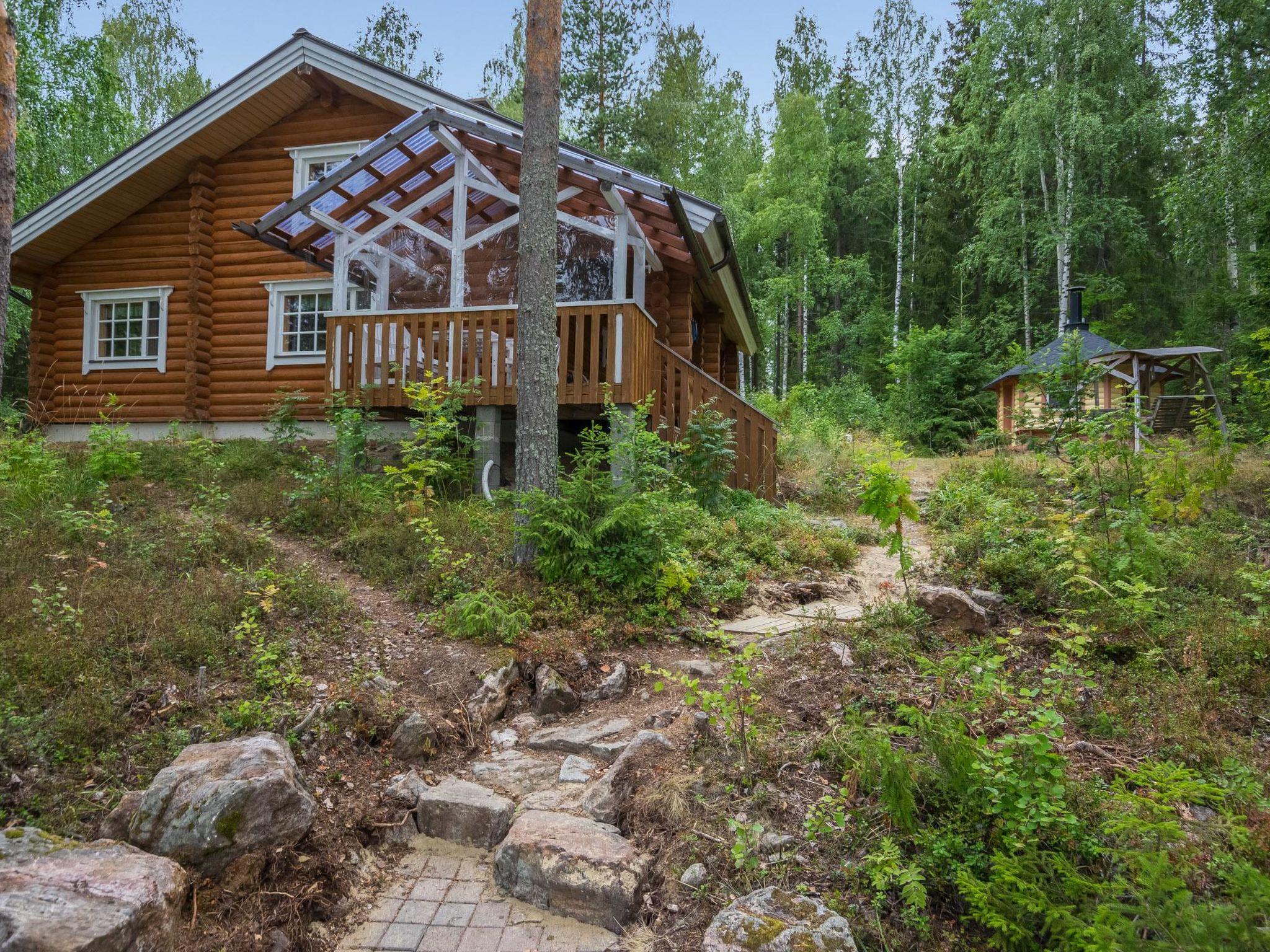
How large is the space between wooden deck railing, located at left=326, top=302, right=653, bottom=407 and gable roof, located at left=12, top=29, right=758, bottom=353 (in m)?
1.84

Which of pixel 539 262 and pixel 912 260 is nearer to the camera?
pixel 539 262

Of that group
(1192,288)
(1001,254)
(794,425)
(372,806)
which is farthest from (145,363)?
(1192,288)

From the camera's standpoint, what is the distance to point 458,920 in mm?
2791

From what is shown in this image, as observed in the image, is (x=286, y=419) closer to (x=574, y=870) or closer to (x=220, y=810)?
(x=220, y=810)

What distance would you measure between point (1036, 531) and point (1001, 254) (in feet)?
60.8

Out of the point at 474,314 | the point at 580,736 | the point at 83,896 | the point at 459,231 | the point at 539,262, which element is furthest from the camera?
the point at 459,231

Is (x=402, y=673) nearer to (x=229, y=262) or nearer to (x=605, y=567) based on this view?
(x=605, y=567)

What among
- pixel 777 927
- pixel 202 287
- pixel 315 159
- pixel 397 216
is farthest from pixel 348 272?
pixel 777 927

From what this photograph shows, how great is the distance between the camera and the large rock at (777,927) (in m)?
2.23

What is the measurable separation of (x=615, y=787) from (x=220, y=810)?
163 centimetres

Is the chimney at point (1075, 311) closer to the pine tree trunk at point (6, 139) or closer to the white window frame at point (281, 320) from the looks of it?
the white window frame at point (281, 320)

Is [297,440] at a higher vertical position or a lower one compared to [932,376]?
lower

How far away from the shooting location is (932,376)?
829 inches

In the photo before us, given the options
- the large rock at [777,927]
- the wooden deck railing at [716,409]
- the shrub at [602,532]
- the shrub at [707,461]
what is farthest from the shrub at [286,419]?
the large rock at [777,927]
